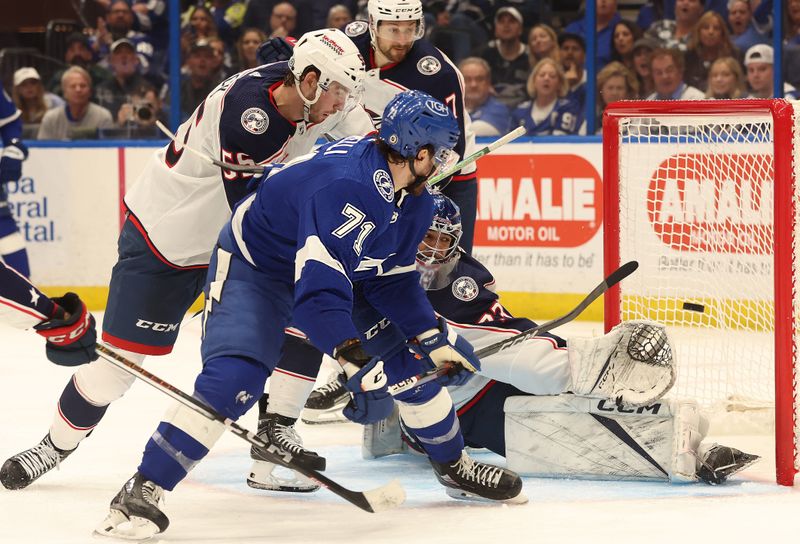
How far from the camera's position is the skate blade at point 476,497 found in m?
3.20

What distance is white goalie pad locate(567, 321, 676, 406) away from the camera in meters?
3.35

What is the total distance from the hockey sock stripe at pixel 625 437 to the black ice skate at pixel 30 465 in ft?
4.34

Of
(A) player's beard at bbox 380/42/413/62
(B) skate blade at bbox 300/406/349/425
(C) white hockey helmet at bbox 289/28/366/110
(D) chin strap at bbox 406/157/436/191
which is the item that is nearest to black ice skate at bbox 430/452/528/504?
(D) chin strap at bbox 406/157/436/191

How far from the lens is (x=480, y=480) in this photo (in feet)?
10.5

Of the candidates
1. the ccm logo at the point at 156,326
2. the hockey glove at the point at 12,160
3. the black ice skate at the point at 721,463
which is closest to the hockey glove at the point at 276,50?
the ccm logo at the point at 156,326

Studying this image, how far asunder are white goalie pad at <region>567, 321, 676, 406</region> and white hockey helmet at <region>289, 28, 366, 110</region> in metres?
0.83

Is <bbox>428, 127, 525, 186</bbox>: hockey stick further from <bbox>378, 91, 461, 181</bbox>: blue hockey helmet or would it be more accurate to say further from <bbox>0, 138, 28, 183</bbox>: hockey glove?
<bbox>0, 138, 28, 183</bbox>: hockey glove

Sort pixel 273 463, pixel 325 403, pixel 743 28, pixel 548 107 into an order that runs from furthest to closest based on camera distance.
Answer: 1. pixel 548 107
2. pixel 743 28
3. pixel 325 403
4. pixel 273 463

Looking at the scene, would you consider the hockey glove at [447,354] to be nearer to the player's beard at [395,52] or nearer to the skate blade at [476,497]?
the skate blade at [476,497]

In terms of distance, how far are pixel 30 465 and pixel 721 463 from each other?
167 cm

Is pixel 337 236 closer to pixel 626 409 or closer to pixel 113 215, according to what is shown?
pixel 626 409

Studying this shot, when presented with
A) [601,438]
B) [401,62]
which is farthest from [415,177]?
[401,62]

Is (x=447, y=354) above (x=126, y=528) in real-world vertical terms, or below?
above

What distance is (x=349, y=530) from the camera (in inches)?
119
